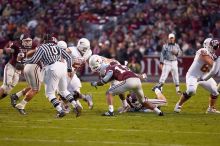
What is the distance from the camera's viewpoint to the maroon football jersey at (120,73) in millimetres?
13961

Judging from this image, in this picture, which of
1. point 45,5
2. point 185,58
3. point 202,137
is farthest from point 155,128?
point 45,5

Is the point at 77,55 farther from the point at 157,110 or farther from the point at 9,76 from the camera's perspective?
the point at 157,110

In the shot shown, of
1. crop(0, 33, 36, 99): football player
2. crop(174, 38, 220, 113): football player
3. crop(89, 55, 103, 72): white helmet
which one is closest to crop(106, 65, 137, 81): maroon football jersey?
crop(89, 55, 103, 72): white helmet

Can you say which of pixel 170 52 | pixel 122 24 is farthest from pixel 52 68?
pixel 122 24

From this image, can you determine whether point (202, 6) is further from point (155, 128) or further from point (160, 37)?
point (155, 128)

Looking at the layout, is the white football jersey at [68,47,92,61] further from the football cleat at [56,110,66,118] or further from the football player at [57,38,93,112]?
the football cleat at [56,110,66,118]

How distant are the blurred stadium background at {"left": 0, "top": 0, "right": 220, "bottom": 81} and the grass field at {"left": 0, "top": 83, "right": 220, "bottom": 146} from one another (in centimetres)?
974

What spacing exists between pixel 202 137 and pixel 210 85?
371cm

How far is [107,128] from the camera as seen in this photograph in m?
12.5

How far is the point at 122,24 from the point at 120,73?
46.1 feet

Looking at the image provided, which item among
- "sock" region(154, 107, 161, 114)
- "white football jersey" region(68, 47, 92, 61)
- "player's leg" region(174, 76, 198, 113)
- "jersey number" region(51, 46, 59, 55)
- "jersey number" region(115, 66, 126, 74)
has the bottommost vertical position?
"sock" region(154, 107, 161, 114)

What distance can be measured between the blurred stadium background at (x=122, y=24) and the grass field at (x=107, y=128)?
9.74 meters

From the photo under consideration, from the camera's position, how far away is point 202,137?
11484 mm

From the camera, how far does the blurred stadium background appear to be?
2581cm
